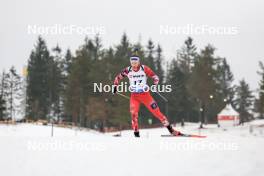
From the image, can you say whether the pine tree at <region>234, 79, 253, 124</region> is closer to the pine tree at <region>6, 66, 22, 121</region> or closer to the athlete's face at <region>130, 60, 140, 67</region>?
the pine tree at <region>6, 66, 22, 121</region>

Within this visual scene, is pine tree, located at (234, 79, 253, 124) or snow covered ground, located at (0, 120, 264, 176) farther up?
pine tree, located at (234, 79, 253, 124)

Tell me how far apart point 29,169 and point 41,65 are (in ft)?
→ 160

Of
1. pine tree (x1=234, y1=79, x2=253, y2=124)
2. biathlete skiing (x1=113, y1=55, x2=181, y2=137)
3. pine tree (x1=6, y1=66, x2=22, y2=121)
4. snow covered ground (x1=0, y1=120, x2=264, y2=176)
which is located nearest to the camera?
snow covered ground (x1=0, y1=120, x2=264, y2=176)

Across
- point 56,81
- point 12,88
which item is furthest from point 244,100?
point 12,88

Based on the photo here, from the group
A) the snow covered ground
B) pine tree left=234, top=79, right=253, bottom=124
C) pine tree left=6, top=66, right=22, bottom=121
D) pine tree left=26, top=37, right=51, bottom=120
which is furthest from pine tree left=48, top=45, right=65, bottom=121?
the snow covered ground

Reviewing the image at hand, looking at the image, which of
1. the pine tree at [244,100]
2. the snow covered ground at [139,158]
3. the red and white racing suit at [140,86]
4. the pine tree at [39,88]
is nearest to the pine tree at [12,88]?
the pine tree at [39,88]

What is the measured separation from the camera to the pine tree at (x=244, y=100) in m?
69.3

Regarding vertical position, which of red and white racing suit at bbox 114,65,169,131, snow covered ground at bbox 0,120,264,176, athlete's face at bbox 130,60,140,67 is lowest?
snow covered ground at bbox 0,120,264,176

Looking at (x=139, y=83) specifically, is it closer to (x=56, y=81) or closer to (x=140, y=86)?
(x=140, y=86)

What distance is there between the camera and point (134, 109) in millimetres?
11086

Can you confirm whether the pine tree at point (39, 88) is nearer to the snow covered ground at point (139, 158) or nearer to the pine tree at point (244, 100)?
the pine tree at point (244, 100)

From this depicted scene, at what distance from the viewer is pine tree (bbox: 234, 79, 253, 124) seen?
6931 centimetres

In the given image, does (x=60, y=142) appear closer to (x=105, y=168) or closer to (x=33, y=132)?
(x=105, y=168)

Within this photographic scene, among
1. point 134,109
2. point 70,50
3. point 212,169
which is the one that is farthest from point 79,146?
point 70,50
